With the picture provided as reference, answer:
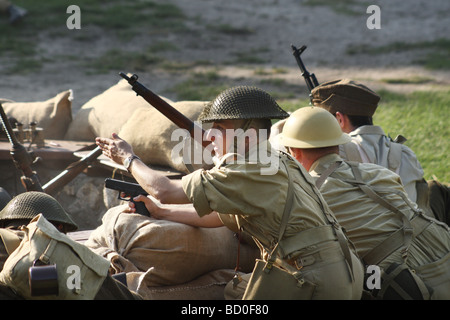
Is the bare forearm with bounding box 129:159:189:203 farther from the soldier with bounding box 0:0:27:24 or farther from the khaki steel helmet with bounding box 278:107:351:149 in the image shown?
the soldier with bounding box 0:0:27:24

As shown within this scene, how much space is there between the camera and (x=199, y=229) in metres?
3.83

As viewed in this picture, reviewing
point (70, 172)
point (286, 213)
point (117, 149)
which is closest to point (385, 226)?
point (286, 213)

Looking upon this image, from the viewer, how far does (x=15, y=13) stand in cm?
1288

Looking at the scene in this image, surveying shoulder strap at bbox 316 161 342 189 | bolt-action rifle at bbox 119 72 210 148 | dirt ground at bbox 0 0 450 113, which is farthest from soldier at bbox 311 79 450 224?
dirt ground at bbox 0 0 450 113

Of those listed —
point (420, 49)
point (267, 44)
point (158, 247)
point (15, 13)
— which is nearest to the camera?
point (158, 247)

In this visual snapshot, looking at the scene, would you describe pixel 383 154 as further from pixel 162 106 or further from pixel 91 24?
pixel 91 24

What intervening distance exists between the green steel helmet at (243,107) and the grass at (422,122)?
4035 mm

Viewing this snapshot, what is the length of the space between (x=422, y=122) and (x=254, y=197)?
5984 mm

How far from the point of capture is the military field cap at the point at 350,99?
495 cm

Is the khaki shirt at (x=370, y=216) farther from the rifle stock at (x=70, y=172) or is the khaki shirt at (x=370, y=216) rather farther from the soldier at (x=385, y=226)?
the rifle stock at (x=70, y=172)

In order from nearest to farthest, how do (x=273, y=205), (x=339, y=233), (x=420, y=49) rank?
(x=273, y=205)
(x=339, y=233)
(x=420, y=49)

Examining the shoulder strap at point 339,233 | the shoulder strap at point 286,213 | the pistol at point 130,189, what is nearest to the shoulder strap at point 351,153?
the pistol at point 130,189
